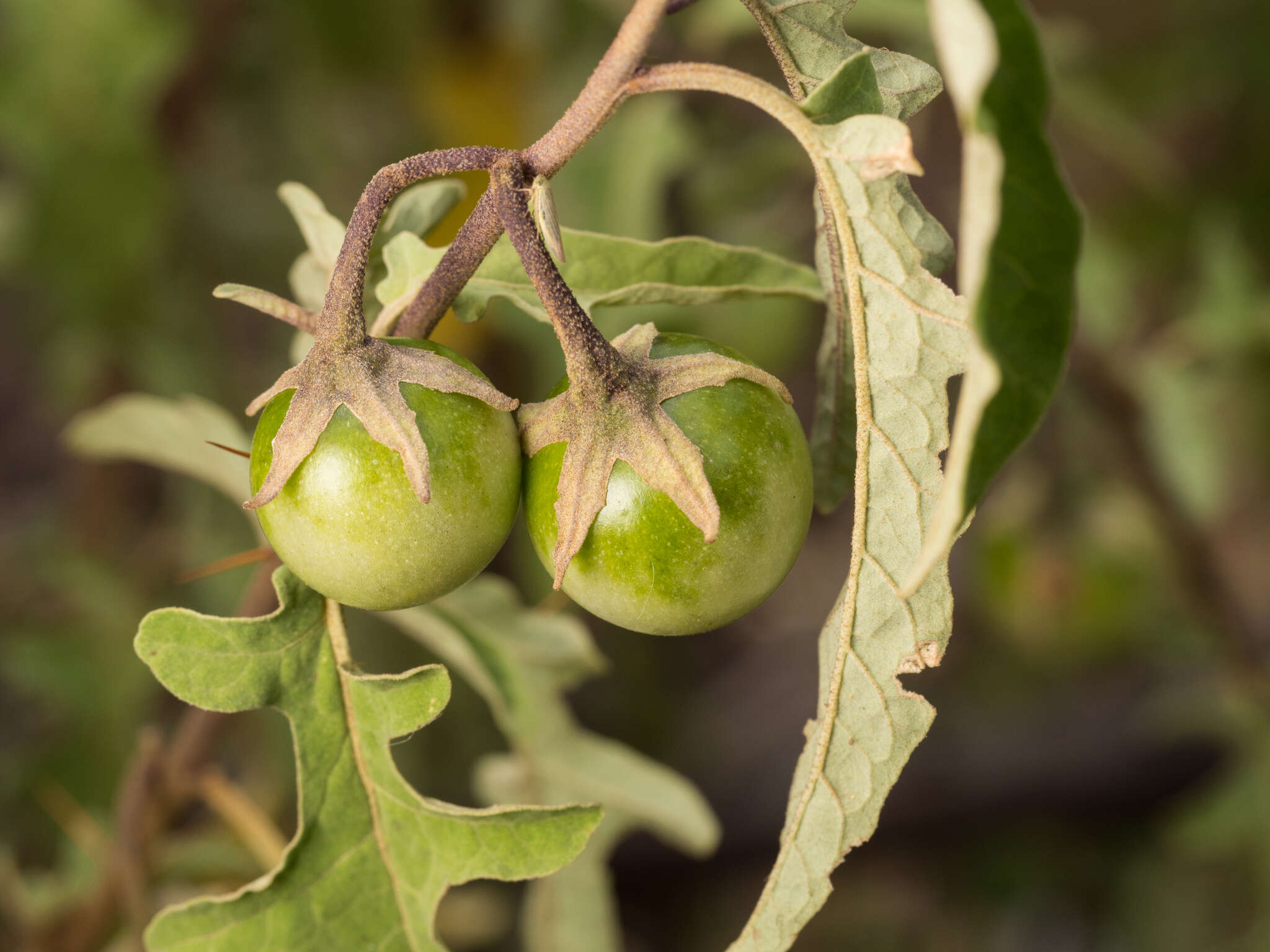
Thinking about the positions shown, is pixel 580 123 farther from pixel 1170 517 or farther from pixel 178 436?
pixel 1170 517

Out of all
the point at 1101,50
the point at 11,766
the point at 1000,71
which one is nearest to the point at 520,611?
the point at 1000,71

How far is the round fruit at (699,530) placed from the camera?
2.39 feet

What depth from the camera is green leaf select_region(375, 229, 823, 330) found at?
0.90m

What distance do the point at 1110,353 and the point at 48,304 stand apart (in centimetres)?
222

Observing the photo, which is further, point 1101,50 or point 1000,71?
point 1101,50

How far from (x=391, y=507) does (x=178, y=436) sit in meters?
0.59

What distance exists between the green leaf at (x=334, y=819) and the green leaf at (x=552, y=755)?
0.28 metres

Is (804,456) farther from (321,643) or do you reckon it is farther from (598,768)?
(598,768)

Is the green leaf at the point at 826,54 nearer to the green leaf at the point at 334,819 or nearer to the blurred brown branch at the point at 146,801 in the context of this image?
the green leaf at the point at 334,819

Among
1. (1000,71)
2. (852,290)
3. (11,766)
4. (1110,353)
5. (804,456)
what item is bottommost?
(11,766)

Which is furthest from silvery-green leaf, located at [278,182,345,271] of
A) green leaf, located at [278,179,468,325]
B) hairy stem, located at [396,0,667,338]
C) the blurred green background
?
the blurred green background

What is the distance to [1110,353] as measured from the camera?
2346 millimetres

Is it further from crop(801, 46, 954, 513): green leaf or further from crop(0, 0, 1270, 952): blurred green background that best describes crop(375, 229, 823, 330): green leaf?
crop(0, 0, 1270, 952): blurred green background

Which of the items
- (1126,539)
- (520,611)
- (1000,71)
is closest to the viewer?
(1000,71)
